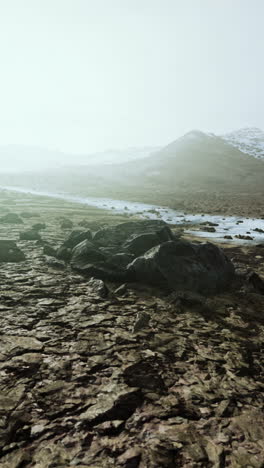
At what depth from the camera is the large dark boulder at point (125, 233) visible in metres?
10.2

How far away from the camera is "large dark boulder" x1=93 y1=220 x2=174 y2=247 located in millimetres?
10156

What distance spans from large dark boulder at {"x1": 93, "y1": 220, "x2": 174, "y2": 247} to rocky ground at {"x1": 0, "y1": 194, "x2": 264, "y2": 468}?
11.1 feet

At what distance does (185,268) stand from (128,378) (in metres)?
3.96

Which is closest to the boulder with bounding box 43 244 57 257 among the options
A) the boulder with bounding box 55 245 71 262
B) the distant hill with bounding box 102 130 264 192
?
the boulder with bounding box 55 245 71 262

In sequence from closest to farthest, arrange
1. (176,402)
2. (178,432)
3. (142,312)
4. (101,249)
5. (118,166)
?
(178,432) < (176,402) < (142,312) < (101,249) < (118,166)

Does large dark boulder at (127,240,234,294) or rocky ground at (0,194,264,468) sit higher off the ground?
large dark boulder at (127,240,234,294)

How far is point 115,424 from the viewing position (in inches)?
127

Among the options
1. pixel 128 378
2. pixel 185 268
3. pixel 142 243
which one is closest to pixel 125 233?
pixel 142 243

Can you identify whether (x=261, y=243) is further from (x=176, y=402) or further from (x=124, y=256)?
(x=176, y=402)

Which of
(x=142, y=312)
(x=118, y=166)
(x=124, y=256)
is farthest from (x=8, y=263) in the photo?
(x=118, y=166)

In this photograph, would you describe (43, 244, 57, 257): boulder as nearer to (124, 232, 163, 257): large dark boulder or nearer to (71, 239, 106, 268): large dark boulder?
(71, 239, 106, 268): large dark boulder

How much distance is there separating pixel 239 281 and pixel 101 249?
451 centimetres

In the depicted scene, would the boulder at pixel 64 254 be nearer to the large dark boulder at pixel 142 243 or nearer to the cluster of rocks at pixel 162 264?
the cluster of rocks at pixel 162 264

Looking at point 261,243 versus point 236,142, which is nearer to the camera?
point 261,243
